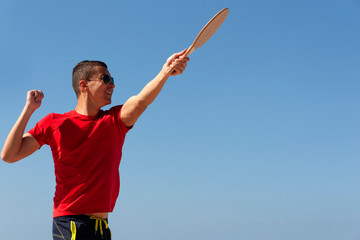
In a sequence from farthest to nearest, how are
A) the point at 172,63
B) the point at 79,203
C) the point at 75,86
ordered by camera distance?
1. the point at 75,86
2. the point at 79,203
3. the point at 172,63

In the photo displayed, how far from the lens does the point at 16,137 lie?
18.9 ft

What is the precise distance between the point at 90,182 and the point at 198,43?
234 centimetres

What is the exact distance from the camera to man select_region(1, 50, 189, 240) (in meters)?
5.61

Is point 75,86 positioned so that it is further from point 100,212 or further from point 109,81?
point 100,212

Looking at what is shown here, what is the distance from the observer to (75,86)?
6430 millimetres

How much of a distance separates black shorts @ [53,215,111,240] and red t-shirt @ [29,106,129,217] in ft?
0.30

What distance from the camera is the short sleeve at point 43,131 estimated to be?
5980mm

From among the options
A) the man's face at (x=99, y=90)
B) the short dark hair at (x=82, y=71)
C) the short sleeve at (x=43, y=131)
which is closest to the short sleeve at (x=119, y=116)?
the man's face at (x=99, y=90)

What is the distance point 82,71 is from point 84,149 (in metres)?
1.30

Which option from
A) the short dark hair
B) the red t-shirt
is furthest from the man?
the short dark hair

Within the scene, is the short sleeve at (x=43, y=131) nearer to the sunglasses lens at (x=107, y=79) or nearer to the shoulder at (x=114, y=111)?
the shoulder at (x=114, y=111)

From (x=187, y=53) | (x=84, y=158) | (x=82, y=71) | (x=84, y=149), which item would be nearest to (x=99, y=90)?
(x=82, y=71)

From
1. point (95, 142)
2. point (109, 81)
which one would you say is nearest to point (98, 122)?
point (95, 142)

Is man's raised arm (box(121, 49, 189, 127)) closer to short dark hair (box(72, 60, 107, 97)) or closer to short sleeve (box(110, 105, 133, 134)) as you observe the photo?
short sleeve (box(110, 105, 133, 134))
